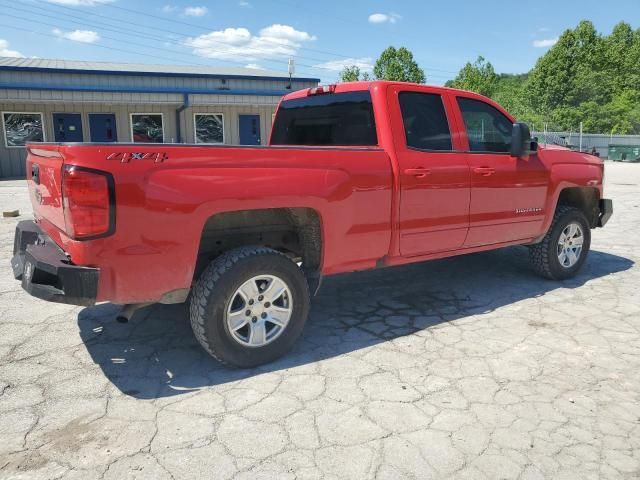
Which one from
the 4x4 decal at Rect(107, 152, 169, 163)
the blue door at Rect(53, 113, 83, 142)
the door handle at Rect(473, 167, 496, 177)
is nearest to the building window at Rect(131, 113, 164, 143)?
the blue door at Rect(53, 113, 83, 142)

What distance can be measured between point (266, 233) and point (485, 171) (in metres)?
2.10

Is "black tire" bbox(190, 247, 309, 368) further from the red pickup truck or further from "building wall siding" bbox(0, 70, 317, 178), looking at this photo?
"building wall siding" bbox(0, 70, 317, 178)

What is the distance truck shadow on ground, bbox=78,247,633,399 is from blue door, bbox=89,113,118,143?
18.4 meters

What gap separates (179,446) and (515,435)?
1774mm

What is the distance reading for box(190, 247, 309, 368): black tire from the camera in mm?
3324

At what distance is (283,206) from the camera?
347 centimetres

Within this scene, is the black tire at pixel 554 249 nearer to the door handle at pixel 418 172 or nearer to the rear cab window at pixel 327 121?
the door handle at pixel 418 172

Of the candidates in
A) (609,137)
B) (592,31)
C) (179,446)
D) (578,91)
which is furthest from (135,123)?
(592,31)

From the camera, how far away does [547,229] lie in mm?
5465

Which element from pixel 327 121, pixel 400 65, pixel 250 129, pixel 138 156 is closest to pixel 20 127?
pixel 250 129

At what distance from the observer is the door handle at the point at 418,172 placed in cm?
407

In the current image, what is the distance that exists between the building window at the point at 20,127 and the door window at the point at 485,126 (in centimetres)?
1974

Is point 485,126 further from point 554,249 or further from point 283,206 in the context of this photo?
point 283,206

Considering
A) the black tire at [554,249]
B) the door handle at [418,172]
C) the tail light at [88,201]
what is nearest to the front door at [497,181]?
the black tire at [554,249]
